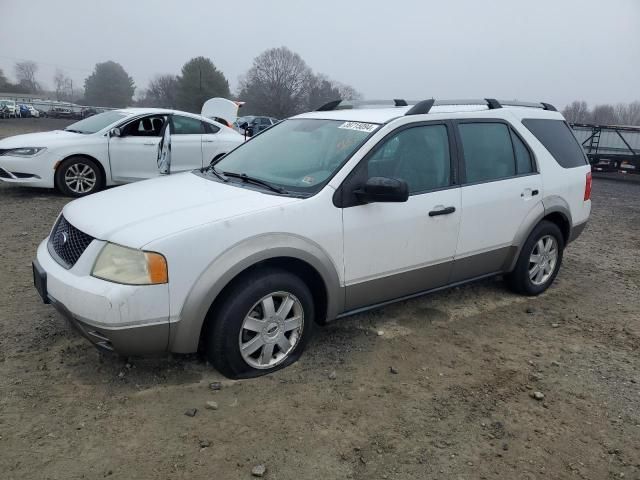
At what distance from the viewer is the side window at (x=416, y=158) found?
12.0 feet

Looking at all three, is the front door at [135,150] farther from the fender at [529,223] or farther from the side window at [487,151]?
→ the fender at [529,223]

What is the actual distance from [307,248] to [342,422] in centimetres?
105

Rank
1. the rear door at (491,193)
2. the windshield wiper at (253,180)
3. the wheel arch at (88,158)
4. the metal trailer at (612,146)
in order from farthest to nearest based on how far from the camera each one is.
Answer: the metal trailer at (612,146)
the wheel arch at (88,158)
the rear door at (491,193)
the windshield wiper at (253,180)

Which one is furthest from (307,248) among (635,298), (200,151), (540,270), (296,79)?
(296,79)

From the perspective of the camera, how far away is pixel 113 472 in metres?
2.42

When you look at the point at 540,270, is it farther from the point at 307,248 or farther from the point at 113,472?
the point at 113,472

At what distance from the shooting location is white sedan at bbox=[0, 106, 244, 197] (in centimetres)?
778

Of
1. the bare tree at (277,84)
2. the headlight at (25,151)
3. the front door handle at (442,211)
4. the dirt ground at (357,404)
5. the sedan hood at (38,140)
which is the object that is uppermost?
the bare tree at (277,84)

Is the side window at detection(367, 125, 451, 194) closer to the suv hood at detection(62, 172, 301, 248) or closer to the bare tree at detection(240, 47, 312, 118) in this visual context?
the suv hood at detection(62, 172, 301, 248)

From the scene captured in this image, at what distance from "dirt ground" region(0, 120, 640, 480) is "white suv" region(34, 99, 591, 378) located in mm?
335

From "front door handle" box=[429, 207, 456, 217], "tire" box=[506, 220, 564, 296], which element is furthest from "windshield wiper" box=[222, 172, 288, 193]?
"tire" box=[506, 220, 564, 296]

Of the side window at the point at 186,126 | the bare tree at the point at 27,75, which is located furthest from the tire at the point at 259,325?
the bare tree at the point at 27,75

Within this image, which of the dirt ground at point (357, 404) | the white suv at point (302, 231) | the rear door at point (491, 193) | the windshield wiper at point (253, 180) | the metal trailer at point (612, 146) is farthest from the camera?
the metal trailer at point (612, 146)

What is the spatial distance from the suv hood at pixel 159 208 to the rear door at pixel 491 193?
62.0 inches
